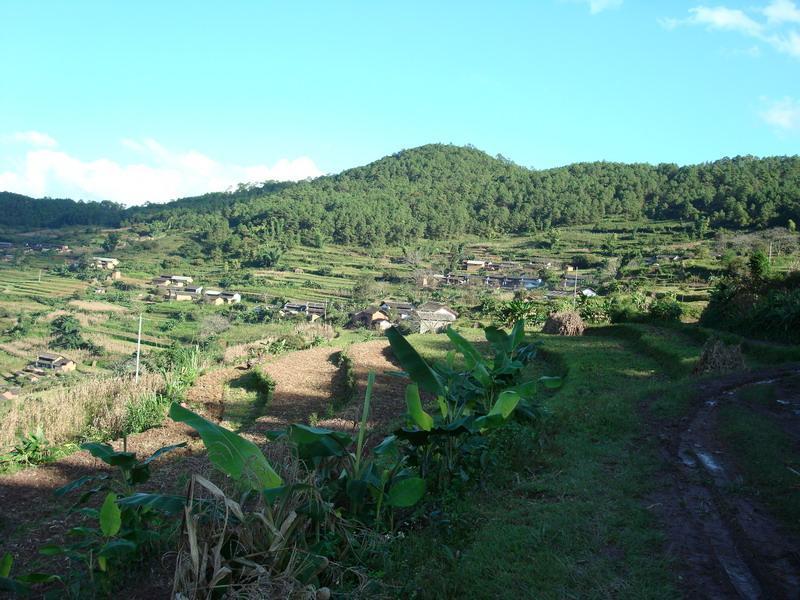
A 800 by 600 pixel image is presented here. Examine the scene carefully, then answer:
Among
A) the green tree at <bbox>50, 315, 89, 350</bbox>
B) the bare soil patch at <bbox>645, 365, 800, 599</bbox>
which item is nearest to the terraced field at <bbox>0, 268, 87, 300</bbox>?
the green tree at <bbox>50, 315, 89, 350</bbox>

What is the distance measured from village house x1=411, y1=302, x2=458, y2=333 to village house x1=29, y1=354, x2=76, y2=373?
687 inches

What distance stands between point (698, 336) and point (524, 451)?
12013 mm

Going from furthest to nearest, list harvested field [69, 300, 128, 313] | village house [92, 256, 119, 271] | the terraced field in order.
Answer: village house [92, 256, 119, 271] → the terraced field → harvested field [69, 300, 128, 313]

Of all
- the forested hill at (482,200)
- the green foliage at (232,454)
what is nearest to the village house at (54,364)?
the green foliage at (232,454)

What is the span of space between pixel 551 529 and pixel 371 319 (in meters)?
29.0

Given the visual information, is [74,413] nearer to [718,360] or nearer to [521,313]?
[718,360]

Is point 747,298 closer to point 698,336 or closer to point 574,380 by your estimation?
point 698,336

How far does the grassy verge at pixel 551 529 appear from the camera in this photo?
3496mm

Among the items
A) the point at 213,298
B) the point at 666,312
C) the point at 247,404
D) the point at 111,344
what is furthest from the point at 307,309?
the point at 247,404

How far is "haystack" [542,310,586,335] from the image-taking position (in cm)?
2070

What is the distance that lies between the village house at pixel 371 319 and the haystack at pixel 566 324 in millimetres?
11338

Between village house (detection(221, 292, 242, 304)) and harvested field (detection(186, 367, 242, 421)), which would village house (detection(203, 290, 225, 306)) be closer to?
village house (detection(221, 292, 242, 304))

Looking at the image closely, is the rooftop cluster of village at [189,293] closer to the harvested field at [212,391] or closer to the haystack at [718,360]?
the harvested field at [212,391]

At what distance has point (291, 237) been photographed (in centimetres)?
6488
